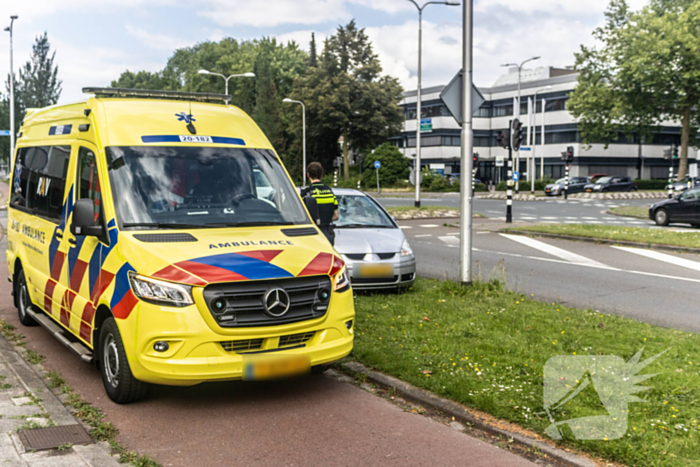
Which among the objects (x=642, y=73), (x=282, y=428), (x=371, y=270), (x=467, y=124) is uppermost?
(x=642, y=73)

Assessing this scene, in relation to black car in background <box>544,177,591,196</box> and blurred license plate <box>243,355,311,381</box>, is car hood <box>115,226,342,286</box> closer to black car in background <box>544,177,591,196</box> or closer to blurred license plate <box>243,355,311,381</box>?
blurred license plate <box>243,355,311,381</box>

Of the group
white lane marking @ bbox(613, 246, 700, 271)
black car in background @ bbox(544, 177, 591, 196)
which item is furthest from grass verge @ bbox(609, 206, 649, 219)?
black car in background @ bbox(544, 177, 591, 196)

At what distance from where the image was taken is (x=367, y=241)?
9531 millimetres

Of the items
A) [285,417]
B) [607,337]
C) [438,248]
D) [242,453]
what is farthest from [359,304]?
[438,248]

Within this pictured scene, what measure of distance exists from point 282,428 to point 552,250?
12.5 meters

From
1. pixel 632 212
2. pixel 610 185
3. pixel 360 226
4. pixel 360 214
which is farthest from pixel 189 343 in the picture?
pixel 610 185

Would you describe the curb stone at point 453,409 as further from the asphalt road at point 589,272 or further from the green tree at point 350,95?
the green tree at point 350,95

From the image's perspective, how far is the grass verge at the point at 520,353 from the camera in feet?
14.2

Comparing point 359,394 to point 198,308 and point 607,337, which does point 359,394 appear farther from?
→ point 607,337

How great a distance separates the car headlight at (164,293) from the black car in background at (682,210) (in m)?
22.1

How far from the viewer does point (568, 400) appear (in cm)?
489

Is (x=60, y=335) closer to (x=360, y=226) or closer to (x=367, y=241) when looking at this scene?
(x=367, y=241)

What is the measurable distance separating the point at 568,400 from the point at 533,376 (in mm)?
596

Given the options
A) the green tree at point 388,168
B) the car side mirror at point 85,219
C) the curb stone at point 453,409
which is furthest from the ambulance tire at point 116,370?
the green tree at point 388,168
